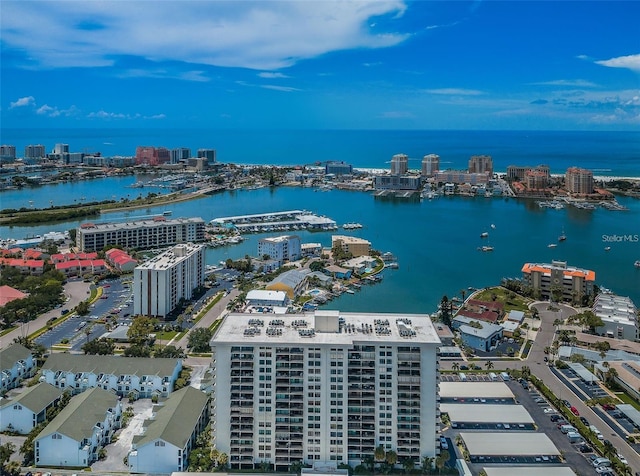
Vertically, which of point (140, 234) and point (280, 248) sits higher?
point (140, 234)

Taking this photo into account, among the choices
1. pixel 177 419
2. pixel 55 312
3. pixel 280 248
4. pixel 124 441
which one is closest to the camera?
pixel 177 419

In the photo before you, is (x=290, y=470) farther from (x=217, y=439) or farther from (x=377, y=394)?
(x=377, y=394)

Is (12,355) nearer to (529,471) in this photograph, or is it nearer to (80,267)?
(80,267)

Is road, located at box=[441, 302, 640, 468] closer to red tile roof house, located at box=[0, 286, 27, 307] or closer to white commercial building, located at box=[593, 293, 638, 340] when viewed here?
white commercial building, located at box=[593, 293, 638, 340]

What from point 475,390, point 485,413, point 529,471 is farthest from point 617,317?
point 529,471

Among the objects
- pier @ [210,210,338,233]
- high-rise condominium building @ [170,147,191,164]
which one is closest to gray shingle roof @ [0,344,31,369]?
pier @ [210,210,338,233]

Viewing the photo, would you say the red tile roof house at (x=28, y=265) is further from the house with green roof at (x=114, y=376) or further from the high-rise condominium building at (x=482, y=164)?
the high-rise condominium building at (x=482, y=164)
